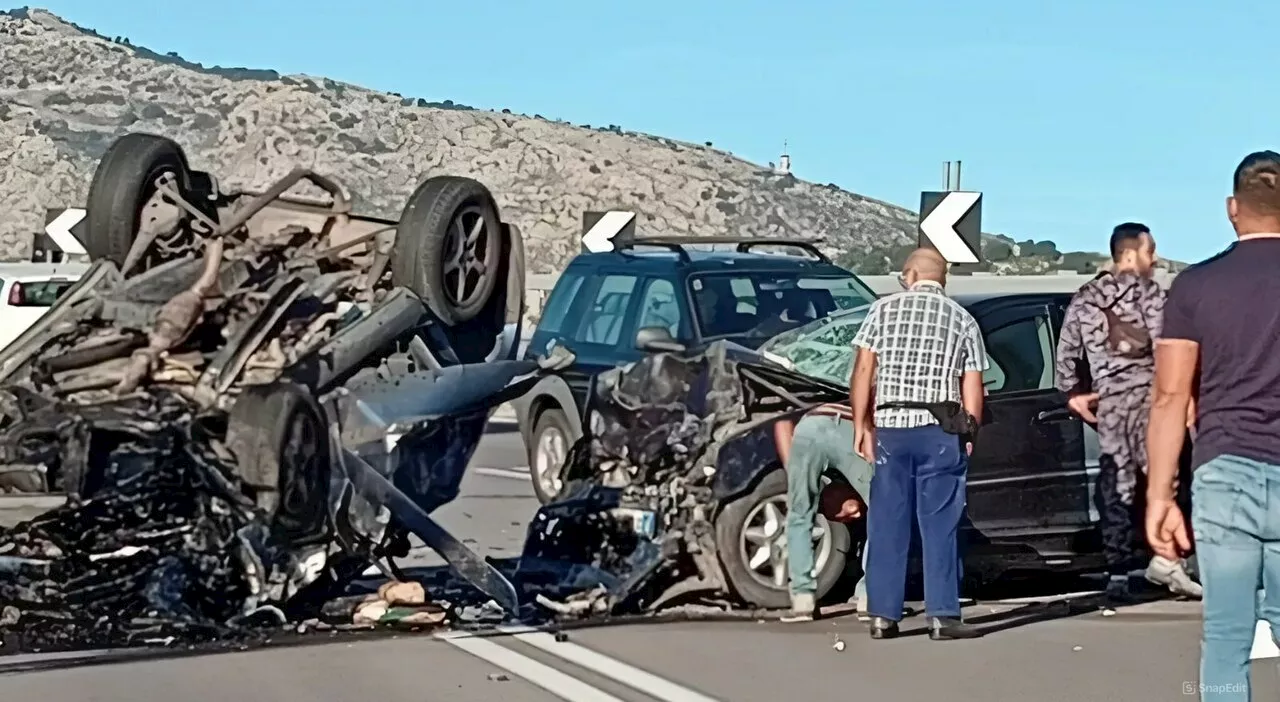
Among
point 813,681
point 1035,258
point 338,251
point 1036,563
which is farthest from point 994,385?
point 1035,258

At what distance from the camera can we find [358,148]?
15984mm

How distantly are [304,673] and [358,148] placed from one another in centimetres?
923

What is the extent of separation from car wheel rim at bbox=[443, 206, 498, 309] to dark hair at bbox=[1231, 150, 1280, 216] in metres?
3.99

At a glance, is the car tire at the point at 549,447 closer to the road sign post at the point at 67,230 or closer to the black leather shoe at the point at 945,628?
the black leather shoe at the point at 945,628

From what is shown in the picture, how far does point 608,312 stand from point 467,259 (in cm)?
79

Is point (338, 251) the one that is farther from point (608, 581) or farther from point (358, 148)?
point (358, 148)

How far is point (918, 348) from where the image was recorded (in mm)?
8008

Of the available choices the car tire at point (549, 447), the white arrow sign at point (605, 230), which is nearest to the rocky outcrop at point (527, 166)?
the white arrow sign at point (605, 230)

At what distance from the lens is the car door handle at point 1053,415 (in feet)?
30.3

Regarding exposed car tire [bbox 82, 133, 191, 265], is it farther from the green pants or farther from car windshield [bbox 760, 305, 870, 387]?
the green pants

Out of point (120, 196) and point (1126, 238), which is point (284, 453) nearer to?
point (120, 196)

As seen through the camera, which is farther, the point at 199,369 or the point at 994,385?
the point at 994,385

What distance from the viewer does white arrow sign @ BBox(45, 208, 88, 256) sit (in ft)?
33.7

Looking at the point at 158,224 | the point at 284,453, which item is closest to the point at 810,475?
the point at 284,453
